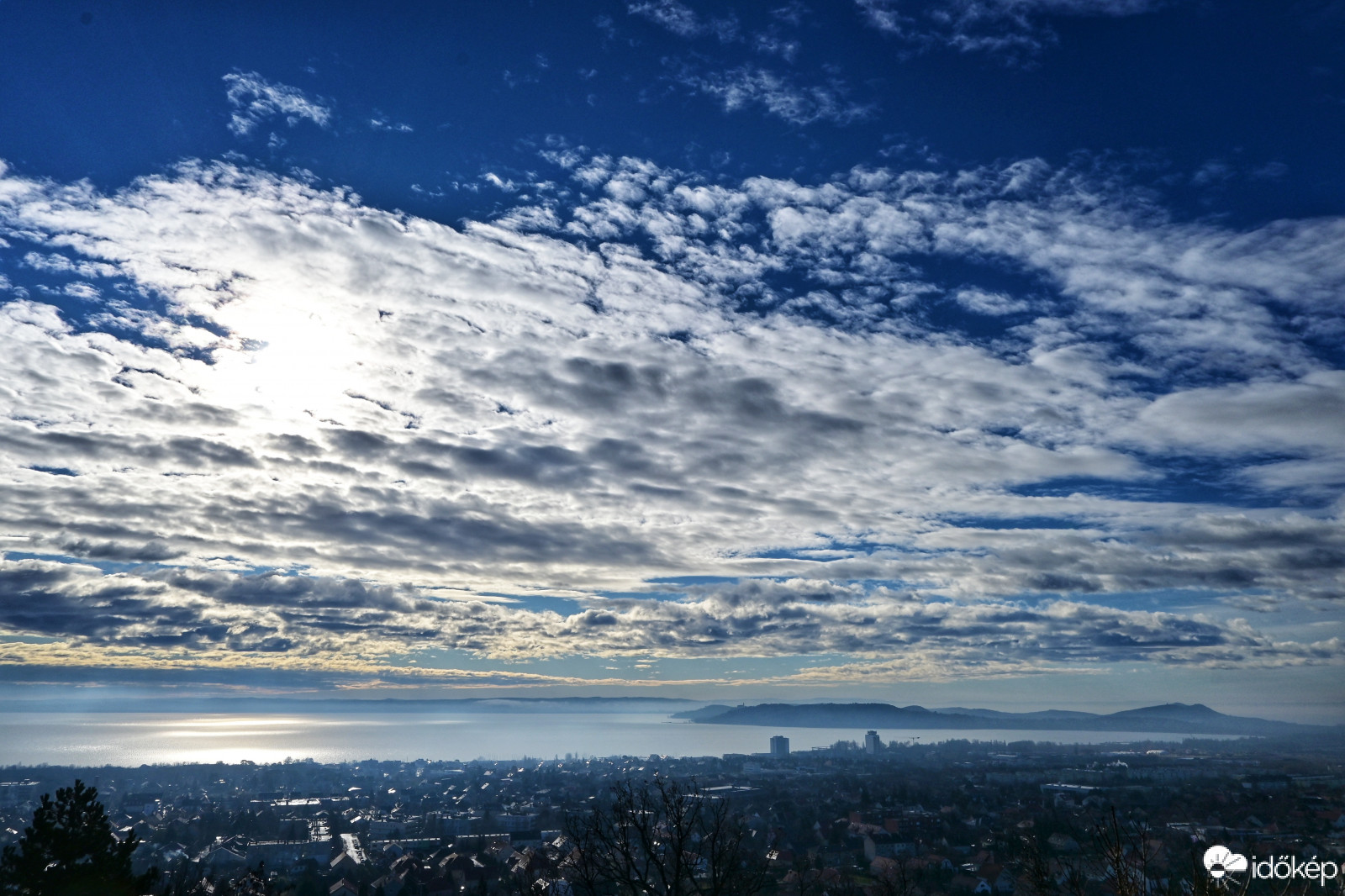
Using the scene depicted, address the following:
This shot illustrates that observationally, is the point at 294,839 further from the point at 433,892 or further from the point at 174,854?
the point at 433,892

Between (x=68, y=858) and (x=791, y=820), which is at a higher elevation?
(x=68, y=858)

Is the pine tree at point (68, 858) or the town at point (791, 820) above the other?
the pine tree at point (68, 858)

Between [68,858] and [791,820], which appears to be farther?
[791,820]

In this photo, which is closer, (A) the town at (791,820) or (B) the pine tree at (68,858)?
(B) the pine tree at (68,858)
